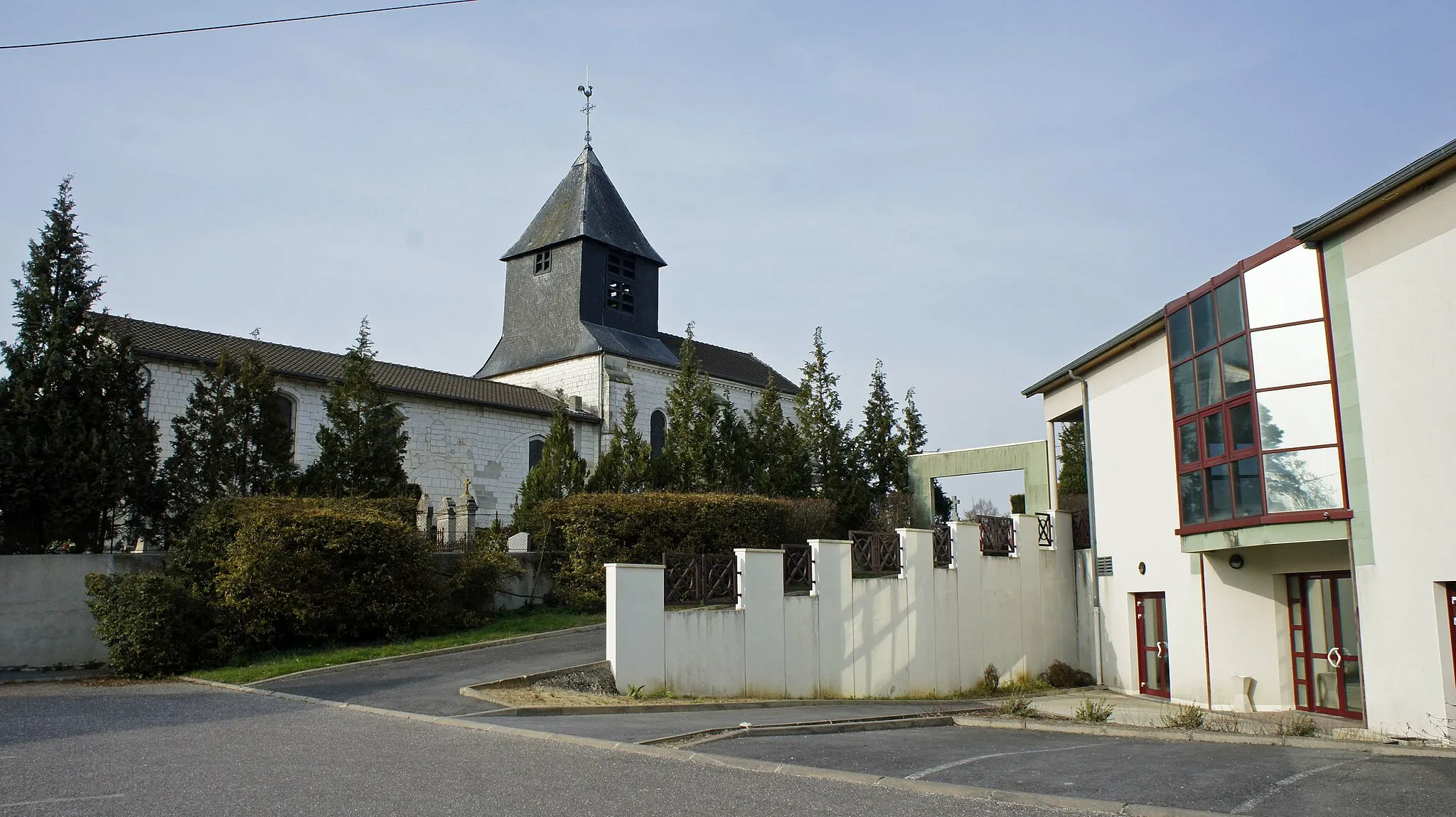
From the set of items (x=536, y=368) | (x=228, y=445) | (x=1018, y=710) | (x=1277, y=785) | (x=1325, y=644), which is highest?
(x=536, y=368)

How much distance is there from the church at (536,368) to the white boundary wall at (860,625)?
52.3 feet

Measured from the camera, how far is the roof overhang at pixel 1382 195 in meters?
12.1

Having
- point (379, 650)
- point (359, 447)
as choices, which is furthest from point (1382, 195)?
point (359, 447)

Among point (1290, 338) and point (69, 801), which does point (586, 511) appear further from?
point (69, 801)

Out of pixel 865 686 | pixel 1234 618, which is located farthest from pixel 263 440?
pixel 1234 618

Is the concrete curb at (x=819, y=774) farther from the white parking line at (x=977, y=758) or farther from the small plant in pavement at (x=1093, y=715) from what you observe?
the small plant in pavement at (x=1093, y=715)

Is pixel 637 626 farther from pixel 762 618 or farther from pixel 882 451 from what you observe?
pixel 882 451

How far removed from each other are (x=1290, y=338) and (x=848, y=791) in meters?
9.91

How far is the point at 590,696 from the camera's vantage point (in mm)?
14164

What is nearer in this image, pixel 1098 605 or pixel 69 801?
pixel 69 801

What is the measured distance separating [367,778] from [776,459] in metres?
20.8

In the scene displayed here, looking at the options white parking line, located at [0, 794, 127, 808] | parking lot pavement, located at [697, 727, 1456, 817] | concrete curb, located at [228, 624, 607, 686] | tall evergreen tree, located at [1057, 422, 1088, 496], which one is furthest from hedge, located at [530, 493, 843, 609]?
tall evergreen tree, located at [1057, 422, 1088, 496]

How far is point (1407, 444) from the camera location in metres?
12.7

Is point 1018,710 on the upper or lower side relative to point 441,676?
lower
